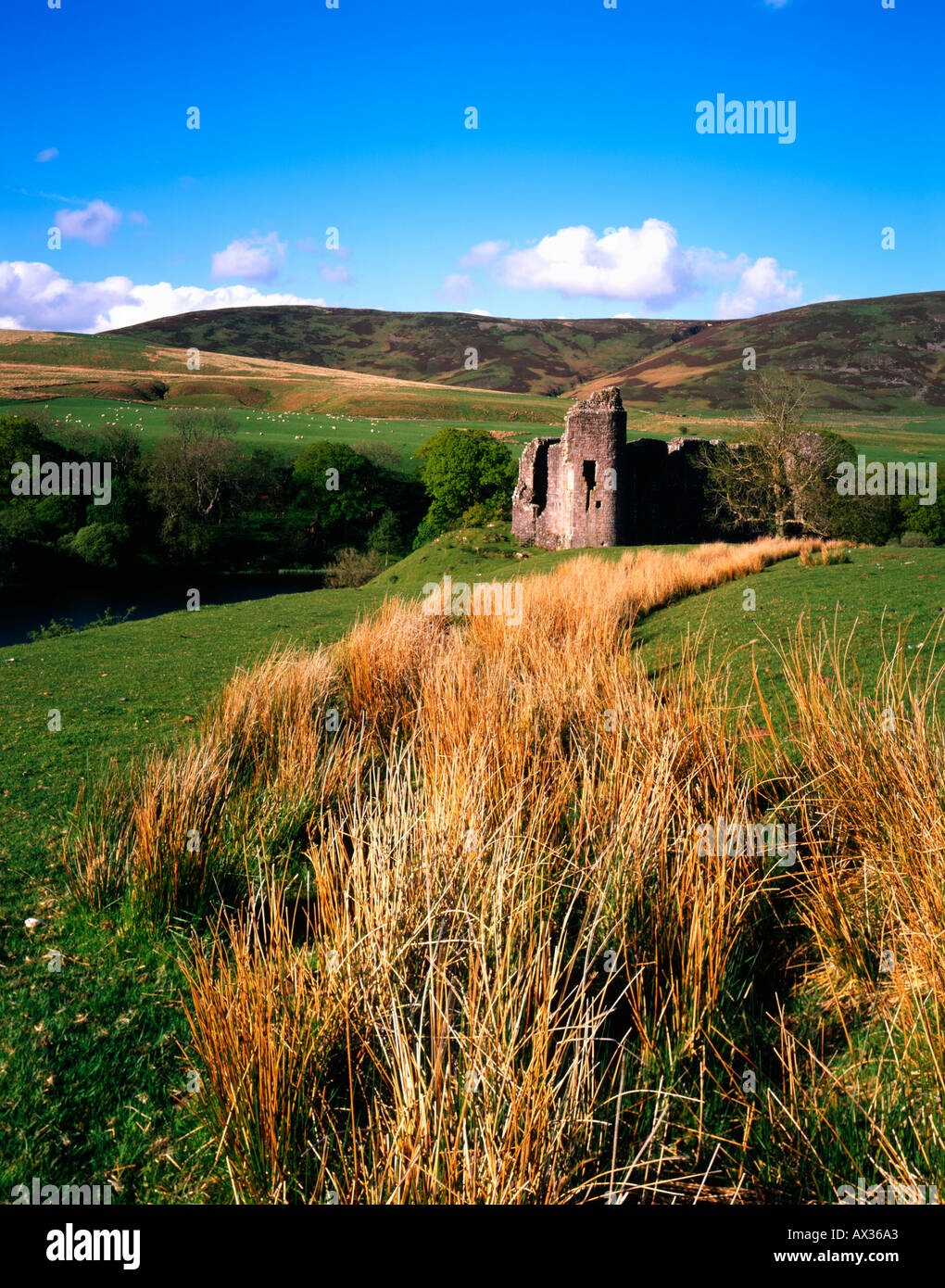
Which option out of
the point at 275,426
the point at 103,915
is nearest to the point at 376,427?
the point at 275,426

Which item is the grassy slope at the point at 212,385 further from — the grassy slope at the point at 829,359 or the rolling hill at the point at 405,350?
the rolling hill at the point at 405,350

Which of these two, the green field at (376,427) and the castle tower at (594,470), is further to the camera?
the green field at (376,427)

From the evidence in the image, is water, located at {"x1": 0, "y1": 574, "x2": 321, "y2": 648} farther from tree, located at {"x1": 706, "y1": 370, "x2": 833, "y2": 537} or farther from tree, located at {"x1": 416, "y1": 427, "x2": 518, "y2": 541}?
tree, located at {"x1": 706, "y1": 370, "x2": 833, "y2": 537}

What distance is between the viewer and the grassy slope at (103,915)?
2.93m

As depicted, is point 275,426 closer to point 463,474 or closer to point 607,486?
point 463,474

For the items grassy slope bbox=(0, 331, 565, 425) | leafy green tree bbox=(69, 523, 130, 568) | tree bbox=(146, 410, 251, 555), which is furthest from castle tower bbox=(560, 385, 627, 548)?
grassy slope bbox=(0, 331, 565, 425)

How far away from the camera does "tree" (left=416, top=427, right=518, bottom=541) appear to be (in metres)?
58.4

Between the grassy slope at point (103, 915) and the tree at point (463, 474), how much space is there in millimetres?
43260

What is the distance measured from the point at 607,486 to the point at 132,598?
2621 centimetres

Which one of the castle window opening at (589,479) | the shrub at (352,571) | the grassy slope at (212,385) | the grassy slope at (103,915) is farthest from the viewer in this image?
the grassy slope at (212,385)

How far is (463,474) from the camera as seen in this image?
192 ft

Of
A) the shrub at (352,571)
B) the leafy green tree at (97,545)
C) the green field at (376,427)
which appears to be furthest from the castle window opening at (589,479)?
the green field at (376,427)

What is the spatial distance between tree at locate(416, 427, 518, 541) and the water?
41.6 feet

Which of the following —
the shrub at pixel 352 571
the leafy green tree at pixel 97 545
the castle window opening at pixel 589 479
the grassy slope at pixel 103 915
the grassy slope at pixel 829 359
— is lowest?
the grassy slope at pixel 103 915
